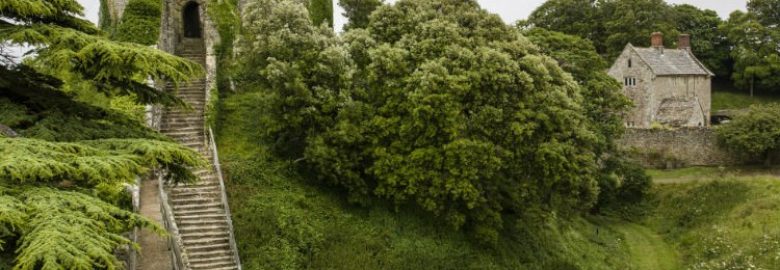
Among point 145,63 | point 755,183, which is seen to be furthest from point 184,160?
point 755,183

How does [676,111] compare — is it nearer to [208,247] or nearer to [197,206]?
[197,206]

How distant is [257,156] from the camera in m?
27.1

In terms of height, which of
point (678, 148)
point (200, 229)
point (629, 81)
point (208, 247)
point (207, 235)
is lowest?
point (208, 247)

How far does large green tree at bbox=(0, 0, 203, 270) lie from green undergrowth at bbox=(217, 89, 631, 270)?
7.70m

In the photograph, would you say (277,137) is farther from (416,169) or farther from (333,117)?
(416,169)

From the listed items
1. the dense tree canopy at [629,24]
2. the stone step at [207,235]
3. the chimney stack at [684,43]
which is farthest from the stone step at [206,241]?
the dense tree canopy at [629,24]

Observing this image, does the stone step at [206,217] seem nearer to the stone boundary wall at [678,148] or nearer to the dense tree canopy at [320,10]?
the dense tree canopy at [320,10]

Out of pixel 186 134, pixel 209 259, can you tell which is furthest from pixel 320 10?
pixel 209 259

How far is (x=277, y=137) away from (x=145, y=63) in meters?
16.1

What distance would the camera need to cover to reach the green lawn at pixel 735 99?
2564 inches

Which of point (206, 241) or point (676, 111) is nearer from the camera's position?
point (206, 241)

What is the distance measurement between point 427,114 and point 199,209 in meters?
7.97

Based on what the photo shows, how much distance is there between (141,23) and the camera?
3262 centimetres

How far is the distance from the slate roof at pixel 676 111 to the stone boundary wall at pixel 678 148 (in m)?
7.46
